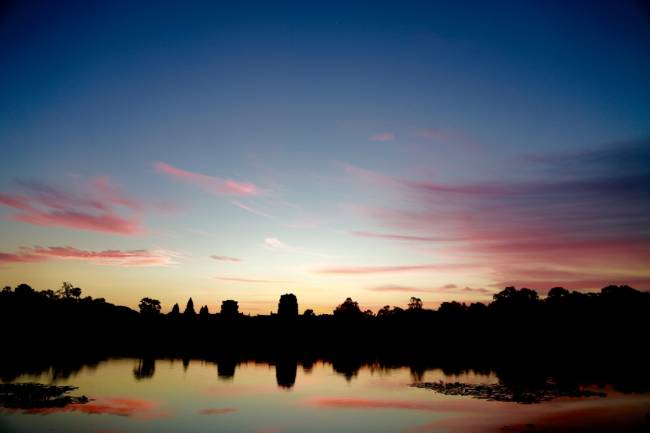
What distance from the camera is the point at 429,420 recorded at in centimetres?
3697

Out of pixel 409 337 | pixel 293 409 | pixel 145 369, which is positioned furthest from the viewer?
pixel 409 337

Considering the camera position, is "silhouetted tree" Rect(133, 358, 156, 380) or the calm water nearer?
the calm water

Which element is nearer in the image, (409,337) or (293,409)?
(293,409)

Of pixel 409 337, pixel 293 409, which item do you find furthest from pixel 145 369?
pixel 409 337

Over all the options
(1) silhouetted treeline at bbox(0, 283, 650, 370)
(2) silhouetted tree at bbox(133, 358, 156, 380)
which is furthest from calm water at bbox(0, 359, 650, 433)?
(1) silhouetted treeline at bbox(0, 283, 650, 370)

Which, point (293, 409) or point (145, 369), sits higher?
point (293, 409)

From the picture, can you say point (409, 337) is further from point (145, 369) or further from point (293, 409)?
point (293, 409)

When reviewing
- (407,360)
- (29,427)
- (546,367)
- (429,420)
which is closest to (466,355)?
(407,360)

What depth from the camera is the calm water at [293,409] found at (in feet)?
111

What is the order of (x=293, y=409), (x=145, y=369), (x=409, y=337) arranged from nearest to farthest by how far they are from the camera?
(x=293, y=409) → (x=145, y=369) → (x=409, y=337)

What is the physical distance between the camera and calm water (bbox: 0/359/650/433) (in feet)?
111

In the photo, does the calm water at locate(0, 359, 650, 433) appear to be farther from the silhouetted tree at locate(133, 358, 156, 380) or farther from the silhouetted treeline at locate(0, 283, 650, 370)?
the silhouetted treeline at locate(0, 283, 650, 370)

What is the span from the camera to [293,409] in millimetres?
42375

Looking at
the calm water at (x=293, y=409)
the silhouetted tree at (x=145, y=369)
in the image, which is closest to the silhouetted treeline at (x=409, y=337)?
the silhouetted tree at (x=145, y=369)
